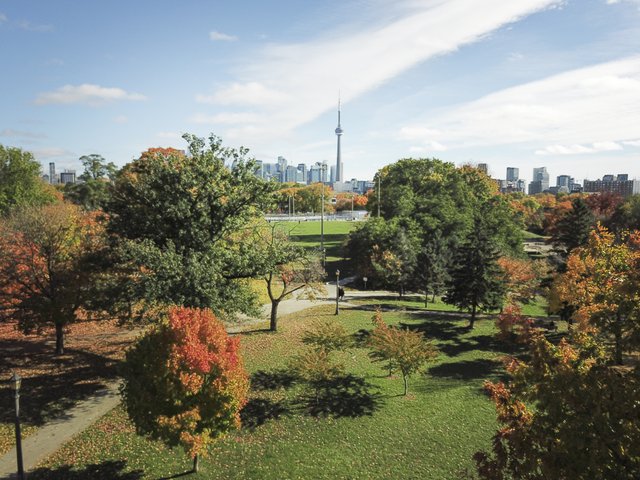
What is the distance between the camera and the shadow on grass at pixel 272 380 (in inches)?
756

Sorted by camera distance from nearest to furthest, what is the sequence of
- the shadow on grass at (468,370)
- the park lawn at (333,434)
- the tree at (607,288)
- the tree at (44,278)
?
1. the tree at (607,288)
2. the park lawn at (333,434)
3. the tree at (44,278)
4. the shadow on grass at (468,370)

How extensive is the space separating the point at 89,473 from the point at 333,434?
8075 mm

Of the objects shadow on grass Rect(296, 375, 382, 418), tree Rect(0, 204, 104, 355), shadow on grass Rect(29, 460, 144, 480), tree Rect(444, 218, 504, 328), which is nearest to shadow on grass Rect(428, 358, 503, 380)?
shadow on grass Rect(296, 375, 382, 418)

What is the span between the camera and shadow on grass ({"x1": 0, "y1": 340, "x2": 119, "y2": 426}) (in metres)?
16.0

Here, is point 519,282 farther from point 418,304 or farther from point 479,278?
point 479,278

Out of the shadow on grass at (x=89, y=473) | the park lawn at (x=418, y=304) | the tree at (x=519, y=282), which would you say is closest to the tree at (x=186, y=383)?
the shadow on grass at (x=89, y=473)

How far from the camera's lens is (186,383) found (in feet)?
37.7

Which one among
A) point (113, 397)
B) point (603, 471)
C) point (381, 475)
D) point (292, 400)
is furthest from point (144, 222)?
point (603, 471)

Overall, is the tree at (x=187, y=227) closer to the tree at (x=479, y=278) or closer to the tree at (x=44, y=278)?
the tree at (x=44, y=278)

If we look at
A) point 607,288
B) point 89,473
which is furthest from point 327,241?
point 89,473

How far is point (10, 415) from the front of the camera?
1562 centimetres

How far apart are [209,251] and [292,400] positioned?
25.4ft

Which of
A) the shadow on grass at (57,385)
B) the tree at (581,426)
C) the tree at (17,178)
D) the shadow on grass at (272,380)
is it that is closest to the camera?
the tree at (581,426)

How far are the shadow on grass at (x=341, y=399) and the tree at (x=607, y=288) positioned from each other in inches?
363
